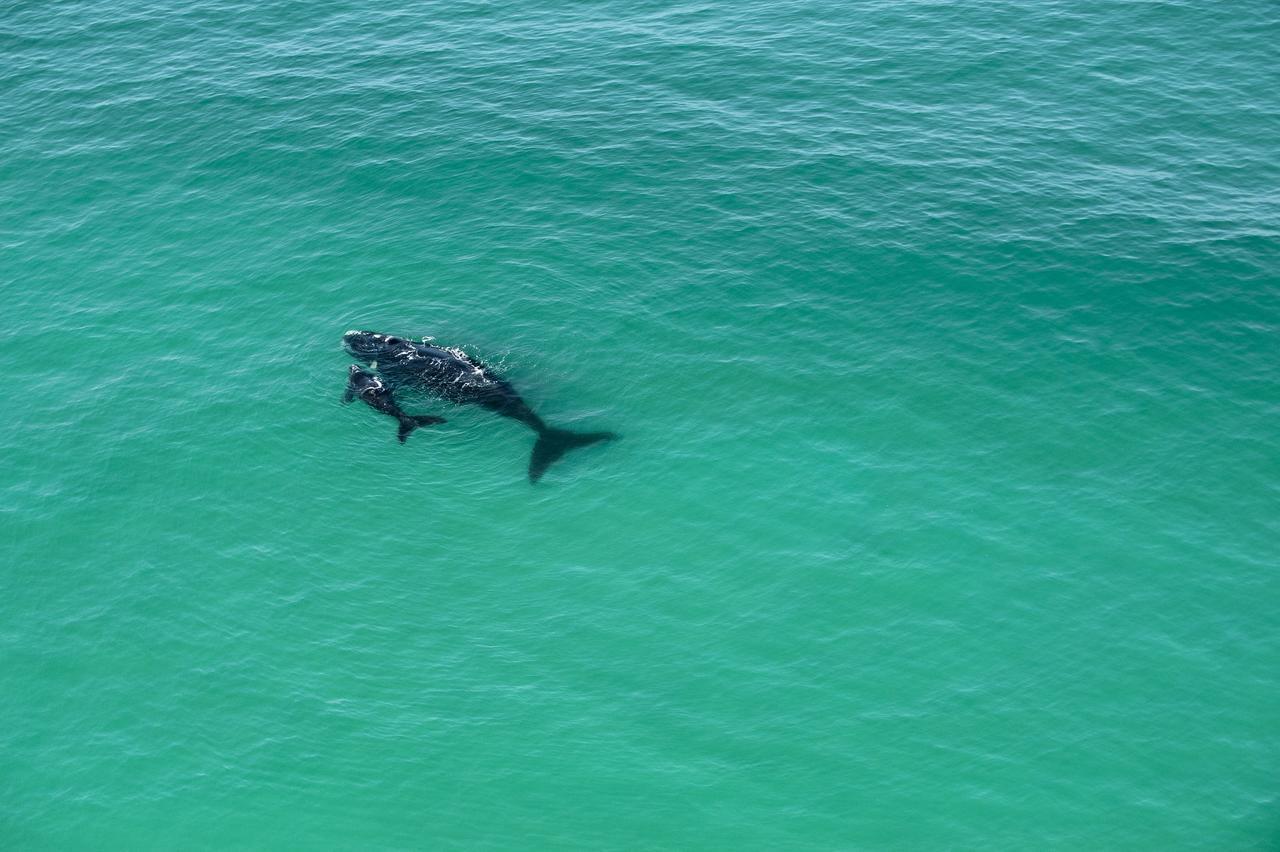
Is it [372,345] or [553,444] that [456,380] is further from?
[553,444]

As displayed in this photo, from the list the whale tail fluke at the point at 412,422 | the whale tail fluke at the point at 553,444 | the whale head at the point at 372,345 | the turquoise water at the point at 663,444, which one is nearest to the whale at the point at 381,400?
the whale tail fluke at the point at 412,422

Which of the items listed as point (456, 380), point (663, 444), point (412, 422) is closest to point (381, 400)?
point (412, 422)

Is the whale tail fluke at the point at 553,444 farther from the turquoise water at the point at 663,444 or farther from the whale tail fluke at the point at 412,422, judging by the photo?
the whale tail fluke at the point at 412,422

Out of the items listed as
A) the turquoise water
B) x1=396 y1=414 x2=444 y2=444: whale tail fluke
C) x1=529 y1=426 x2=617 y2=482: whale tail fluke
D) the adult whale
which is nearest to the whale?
x1=396 y1=414 x2=444 y2=444: whale tail fluke

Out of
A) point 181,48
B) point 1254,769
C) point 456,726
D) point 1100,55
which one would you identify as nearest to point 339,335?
point 456,726

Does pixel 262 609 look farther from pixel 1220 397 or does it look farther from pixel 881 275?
pixel 1220 397

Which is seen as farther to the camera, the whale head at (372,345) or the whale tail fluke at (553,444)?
the whale head at (372,345)
